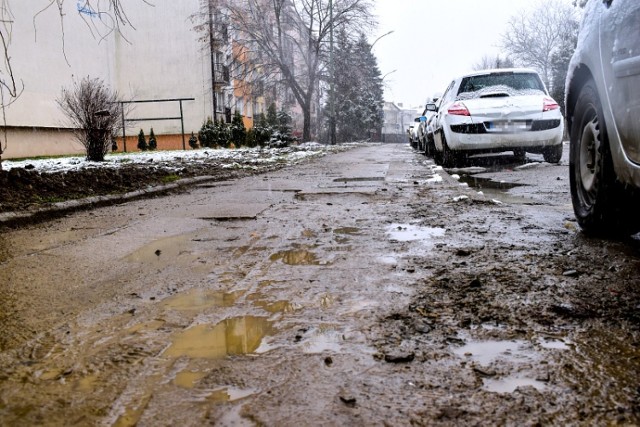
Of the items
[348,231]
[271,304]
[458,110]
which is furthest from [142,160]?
[271,304]

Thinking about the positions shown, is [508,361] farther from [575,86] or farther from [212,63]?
[212,63]

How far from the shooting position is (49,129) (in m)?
21.4

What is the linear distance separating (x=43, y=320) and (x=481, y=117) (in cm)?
875

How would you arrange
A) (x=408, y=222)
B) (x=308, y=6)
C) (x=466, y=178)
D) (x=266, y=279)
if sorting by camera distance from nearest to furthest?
(x=266, y=279) < (x=408, y=222) < (x=466, y=178) < (x=308, y=6)

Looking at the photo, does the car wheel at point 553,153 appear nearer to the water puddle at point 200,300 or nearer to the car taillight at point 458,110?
the car taillight at point 458,110

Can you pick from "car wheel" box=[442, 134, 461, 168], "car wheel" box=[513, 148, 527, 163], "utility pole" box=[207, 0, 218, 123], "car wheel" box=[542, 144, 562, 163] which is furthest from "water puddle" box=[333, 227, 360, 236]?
"utility pole" box=[207, 0, 218, 123]

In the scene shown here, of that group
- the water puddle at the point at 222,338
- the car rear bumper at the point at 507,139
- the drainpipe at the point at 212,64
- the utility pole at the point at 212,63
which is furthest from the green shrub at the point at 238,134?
the water puddle at the point at 222,338

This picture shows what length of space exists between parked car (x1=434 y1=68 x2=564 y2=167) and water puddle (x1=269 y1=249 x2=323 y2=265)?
7.14m

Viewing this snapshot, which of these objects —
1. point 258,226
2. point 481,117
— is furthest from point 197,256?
point 481,117

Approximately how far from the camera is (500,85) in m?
10.2

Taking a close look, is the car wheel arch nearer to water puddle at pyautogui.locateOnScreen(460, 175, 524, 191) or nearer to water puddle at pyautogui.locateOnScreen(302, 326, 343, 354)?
water puddle at pyautogui.locateOnScreen(302, 326, 343, 354)

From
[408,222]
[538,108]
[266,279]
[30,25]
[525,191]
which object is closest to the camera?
[266,279]

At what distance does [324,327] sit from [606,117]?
2.17 metres

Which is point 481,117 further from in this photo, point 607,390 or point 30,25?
point 30,25
